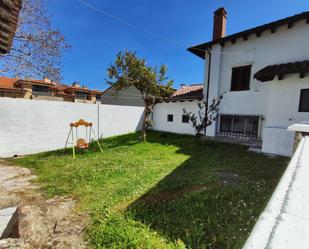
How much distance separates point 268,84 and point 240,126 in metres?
2.48

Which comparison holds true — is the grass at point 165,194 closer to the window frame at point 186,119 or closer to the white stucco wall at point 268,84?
the white stucco wall at point 268,84

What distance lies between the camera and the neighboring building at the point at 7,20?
2.10m

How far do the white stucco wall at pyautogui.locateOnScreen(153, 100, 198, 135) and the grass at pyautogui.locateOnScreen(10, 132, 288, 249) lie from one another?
5.58 m

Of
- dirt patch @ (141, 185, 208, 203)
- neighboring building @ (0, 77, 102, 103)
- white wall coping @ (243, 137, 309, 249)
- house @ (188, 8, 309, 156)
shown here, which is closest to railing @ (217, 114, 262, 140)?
house @ (188, 8, 309, 156)

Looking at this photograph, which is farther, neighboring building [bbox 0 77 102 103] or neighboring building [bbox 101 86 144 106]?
neighboring building [bbox 0 77 102 103]

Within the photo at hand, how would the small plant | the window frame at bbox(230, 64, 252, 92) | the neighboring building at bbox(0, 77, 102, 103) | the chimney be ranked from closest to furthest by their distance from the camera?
the window frame at bbox(230, 64, 252, 92), the small plant, the chimney, the neighboring building at bbox(0, 77, 102, 103)

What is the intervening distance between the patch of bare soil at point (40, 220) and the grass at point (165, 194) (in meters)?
0.22

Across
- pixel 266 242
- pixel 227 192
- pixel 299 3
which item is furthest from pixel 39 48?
pixel 299 3

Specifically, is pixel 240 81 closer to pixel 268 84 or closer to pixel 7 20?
pixel 268 84

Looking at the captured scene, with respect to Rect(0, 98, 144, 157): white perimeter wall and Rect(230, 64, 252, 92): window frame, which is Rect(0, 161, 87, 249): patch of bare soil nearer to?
Rect(0, 98, 144, 157): white perimeter wall

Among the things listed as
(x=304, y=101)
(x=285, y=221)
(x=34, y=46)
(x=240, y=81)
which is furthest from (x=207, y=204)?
(x=34, y=46)

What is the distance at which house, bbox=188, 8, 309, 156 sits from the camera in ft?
22.8

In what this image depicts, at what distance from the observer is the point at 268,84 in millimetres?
8727

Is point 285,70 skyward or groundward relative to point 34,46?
groundward
